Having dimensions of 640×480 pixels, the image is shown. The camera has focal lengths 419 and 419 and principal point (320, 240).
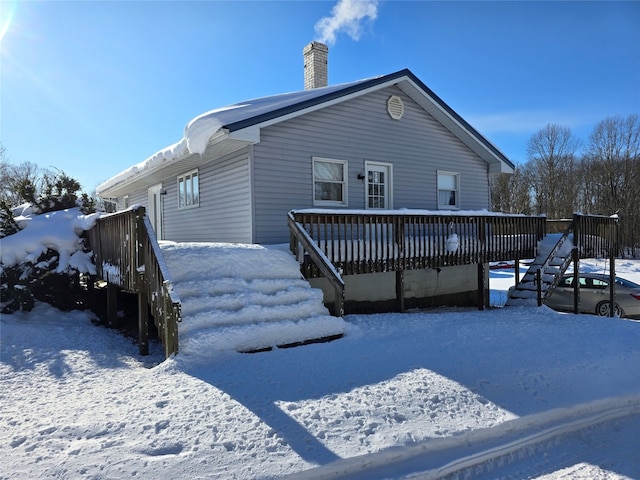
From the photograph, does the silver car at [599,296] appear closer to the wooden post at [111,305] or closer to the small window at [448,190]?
the small window at [448,190]

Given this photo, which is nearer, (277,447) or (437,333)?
(277,447)

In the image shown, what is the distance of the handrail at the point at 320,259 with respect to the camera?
6582 millimetres

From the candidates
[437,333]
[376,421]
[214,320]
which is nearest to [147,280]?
[214,320]

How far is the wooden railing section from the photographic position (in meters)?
4.89

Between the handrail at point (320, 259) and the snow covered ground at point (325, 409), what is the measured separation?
1.99 feet

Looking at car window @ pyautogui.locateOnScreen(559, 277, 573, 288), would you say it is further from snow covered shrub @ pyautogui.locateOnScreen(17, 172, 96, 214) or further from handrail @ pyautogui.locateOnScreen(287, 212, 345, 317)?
snow covered shrub @ pyautogui.locateOnScreen(17, 172, 96, 214)

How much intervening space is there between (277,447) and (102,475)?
117 cm

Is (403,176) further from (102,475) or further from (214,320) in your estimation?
(102,475)

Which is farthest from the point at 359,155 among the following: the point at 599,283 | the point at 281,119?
the point at 599,283

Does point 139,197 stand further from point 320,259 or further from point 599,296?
point 599,296

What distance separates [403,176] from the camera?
1166 centimetres

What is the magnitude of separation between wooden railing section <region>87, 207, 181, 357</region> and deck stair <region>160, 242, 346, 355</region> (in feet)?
0.91

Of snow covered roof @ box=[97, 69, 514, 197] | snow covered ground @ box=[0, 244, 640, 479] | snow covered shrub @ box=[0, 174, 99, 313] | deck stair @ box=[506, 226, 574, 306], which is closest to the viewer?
snow covered ground @ box=[0, 244, 640, 479]

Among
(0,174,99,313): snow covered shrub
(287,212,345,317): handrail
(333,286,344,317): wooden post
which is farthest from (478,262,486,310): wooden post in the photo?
(0,174,99,313): snow covered shrub
